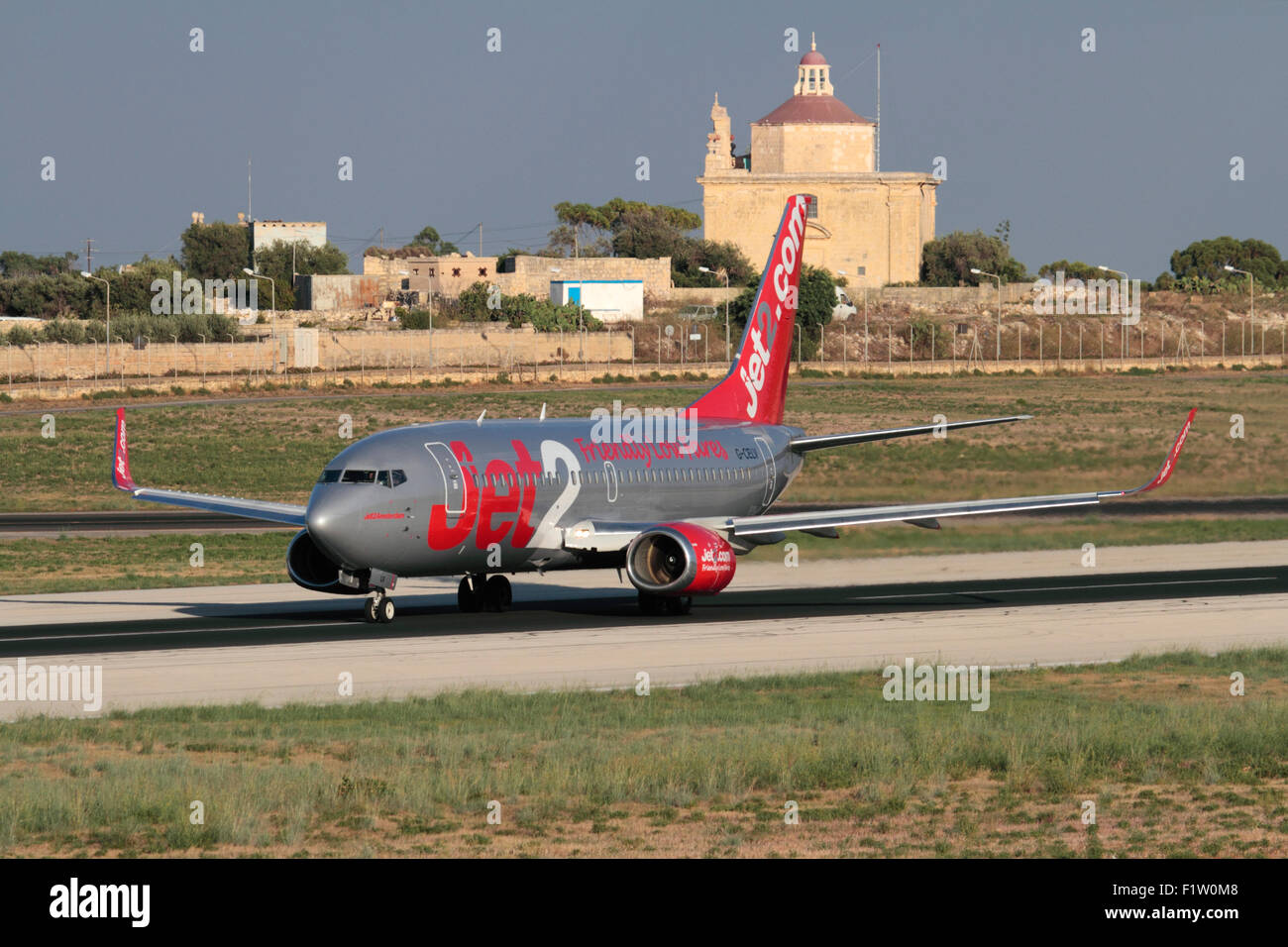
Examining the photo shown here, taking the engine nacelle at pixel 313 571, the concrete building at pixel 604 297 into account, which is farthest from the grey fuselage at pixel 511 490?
the concrete building at pixel 604 297

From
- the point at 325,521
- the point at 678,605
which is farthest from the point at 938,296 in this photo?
the point at 325,521

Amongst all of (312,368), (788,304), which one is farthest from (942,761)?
(312,368)

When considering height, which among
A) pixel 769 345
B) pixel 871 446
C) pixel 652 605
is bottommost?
pixel 652 605

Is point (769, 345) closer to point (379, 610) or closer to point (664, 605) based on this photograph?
point (664, 605)

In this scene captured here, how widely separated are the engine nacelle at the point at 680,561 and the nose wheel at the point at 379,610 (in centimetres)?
564

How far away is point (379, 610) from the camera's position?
39594 mm

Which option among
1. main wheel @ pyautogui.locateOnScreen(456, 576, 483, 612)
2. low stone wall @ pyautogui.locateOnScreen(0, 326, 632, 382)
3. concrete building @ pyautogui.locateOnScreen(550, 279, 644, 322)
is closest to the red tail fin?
main wheel @ pyautogui.locateOnScreen(456, 576, 483, 612)

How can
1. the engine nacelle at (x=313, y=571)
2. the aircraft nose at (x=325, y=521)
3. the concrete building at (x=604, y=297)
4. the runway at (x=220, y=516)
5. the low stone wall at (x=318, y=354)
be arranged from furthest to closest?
the concrete building at (x=604, y=297), the low stone wall at (x=318, y=354), the runway at (x=220, y=516), the engine nacelle at (x=313, y=571), the aircraft nose at (x=325, y=521)

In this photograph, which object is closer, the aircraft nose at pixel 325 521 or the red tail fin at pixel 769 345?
the aircraft nose at pixel 325 521

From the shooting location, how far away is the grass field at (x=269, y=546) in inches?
1984

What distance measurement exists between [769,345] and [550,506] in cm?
1189

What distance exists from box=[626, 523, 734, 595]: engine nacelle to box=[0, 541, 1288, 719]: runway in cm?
105

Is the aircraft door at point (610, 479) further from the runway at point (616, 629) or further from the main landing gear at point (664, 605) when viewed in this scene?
the runway at point (616, 629)
